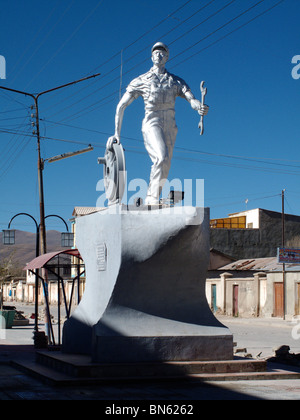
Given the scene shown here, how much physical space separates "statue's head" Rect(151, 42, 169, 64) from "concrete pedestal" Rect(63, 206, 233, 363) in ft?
9.30

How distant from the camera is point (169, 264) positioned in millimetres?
9898

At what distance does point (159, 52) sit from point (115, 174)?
7.38 feet

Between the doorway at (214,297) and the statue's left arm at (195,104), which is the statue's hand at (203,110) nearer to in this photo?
the statue's left arm at (195,104)

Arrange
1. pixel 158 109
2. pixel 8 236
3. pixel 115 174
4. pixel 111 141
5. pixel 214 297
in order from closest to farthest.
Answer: pixel 115 174, pixel 158 109, pixel 111 141, pixel 8 236, pixel 214 297

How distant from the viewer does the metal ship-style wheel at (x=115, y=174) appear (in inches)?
416

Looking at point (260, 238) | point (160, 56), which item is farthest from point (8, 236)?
point (260, 238)

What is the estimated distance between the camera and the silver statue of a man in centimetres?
1066

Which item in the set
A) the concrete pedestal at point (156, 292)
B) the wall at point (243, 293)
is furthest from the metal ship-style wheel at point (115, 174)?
the wall at point (243, 293)

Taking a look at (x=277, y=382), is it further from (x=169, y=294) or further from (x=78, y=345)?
(x=78, y=345)

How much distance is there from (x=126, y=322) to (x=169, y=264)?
43.3 inches

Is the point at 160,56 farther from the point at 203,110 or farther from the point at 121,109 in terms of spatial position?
the point at 203,110

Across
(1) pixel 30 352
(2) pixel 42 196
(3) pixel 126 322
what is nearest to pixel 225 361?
(3) pixel 126 322

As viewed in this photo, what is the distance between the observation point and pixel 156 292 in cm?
998

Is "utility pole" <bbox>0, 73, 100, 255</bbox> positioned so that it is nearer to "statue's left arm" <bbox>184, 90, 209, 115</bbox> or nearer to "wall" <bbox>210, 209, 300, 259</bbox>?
"statue's left arm" <bbox>184, 90, 209, 115</bbox>
